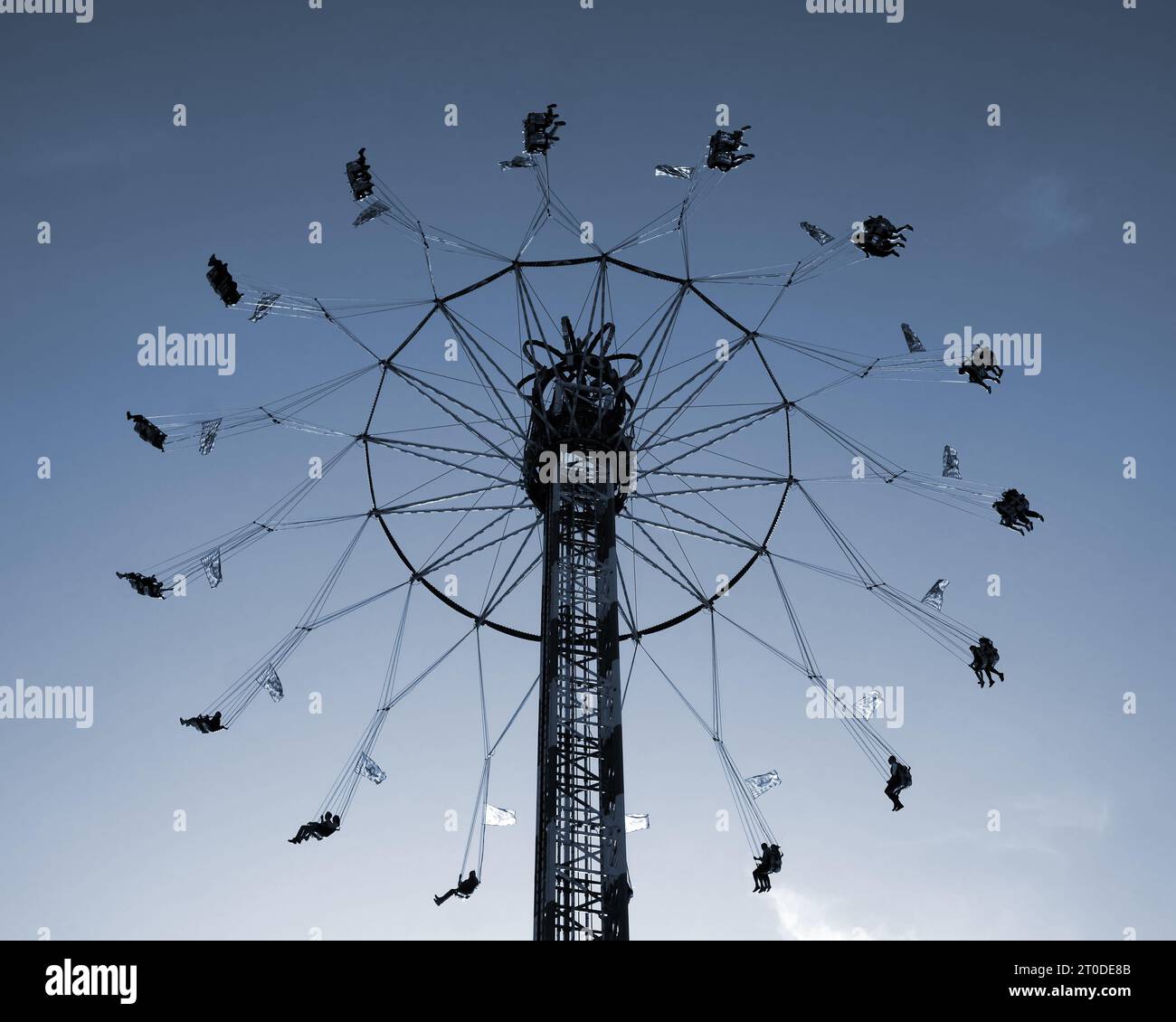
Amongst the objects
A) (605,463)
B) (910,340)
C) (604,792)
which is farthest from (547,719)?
(910,340)

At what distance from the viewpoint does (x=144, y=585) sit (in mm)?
30203

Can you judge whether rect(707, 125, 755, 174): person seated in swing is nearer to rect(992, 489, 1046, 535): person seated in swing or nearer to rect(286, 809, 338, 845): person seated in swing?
rect(992, 489, 1046, 535): person seated in swing

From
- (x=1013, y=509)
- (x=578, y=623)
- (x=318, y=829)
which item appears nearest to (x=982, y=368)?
(x=1013, y=509)

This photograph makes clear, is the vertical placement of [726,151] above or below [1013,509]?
above

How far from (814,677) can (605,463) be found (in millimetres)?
7866

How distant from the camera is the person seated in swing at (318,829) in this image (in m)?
27.0

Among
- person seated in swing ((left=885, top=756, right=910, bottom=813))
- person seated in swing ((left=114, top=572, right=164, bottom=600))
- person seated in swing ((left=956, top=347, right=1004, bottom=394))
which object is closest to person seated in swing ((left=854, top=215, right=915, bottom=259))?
person seated in swing ((left=956, top=347, right=1004, bottom=394))

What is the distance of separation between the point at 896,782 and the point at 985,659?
13.2ft

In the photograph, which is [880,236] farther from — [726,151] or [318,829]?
[318,829]

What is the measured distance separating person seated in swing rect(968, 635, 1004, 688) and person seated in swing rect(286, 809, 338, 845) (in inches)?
639

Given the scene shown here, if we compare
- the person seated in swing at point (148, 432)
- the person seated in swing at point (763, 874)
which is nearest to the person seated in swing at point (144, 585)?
the person seated in swing at point (148, 432)

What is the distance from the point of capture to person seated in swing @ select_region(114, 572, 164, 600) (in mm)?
30203
